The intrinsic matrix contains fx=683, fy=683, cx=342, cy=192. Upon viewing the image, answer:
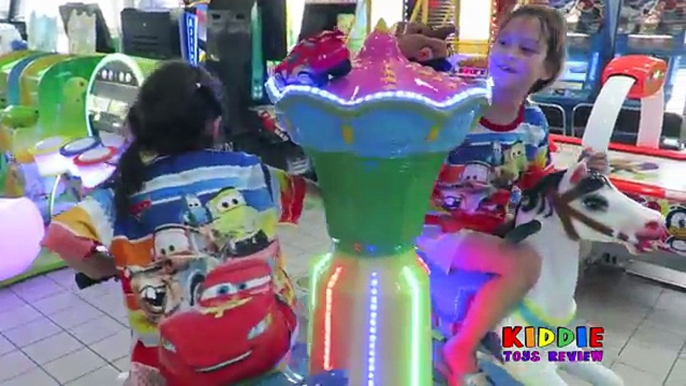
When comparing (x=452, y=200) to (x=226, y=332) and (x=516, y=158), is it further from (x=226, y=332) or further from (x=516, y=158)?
(x=226, y=332)

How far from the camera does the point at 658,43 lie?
5336 millimetres

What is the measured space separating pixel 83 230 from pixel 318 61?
Answer: 2.07 feet

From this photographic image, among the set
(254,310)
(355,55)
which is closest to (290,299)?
(254,310)

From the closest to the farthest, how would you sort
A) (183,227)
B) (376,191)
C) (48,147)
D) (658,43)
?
(376,191)
(183,227)
(48,147)
(658,43)

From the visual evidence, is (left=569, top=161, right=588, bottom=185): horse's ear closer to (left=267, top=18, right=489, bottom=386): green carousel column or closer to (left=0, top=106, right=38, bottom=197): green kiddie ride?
(left=267, top=18, right=489, bottom=386): green carousel column

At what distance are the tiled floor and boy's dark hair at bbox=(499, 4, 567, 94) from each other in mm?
1013

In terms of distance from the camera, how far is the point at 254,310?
1.46 metres

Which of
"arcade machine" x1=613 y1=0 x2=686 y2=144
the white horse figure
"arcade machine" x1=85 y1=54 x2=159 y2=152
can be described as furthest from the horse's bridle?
"arcade machine" x1=613 y1=0 x2=686 y2=144

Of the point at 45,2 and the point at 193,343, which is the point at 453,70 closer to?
the point at 193,343

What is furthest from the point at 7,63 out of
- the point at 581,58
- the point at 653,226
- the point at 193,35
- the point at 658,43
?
the point at 658,43

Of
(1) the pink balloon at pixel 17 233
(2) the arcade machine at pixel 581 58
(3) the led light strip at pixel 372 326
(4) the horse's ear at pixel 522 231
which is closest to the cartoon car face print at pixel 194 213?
(3) the led light strip at pixel 372 326

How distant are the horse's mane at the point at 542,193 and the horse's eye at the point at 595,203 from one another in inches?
3.1

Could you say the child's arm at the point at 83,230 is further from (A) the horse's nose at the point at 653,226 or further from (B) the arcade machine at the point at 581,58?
(B) the arcade machine at the point at 581,58

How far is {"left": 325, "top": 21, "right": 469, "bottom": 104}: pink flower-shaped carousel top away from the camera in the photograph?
4.03 ft
